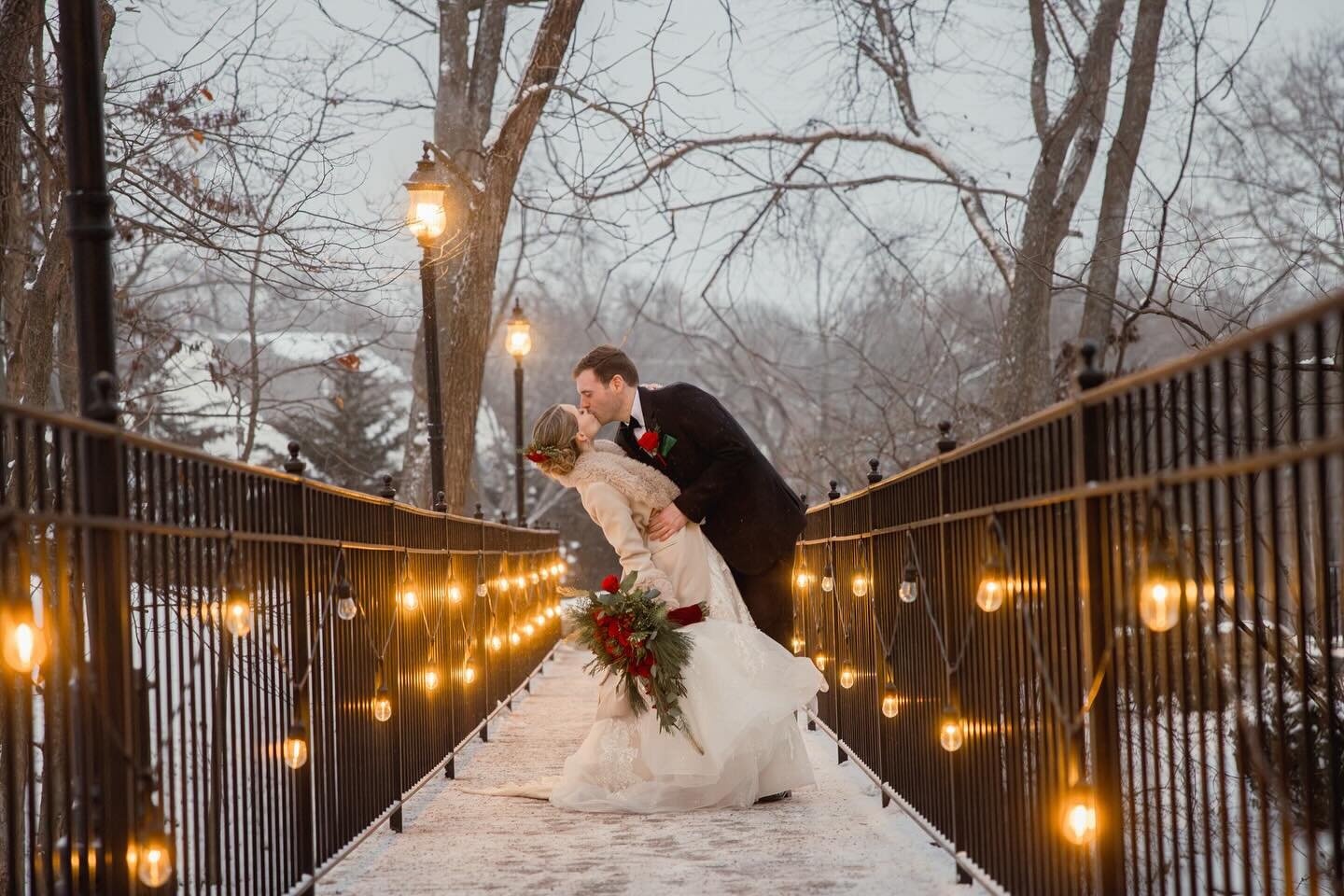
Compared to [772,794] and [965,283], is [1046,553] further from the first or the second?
[965,283]

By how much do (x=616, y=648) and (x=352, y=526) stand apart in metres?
1.56

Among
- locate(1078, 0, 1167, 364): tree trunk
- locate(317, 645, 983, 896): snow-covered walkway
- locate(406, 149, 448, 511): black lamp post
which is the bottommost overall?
locate(317, 645, 983, 896): snow-covered walkway

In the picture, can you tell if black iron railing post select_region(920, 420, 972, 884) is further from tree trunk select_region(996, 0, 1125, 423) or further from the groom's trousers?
tree trunk select_region(996, 0, 1125, 423)

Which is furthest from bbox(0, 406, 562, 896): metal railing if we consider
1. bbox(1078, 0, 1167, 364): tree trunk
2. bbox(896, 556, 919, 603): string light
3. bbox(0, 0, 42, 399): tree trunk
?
bbox(1078, 0, 1167, 364): tree trunk

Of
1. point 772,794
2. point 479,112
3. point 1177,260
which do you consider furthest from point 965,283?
point 772,794

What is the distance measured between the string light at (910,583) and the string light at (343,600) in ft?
7.25

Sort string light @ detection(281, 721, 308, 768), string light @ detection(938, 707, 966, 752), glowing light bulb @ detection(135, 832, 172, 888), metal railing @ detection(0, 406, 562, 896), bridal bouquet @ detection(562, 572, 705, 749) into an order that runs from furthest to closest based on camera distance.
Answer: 1. bridal bouquet @ detection(562, 572, 705, 749)
2. string light @ detection(938, 707, 966, 752)
3. string light @ detection(281, 721, 308, 768)
4. glowing light bulb @ detection(135, 832, 172, 888)
5. metal railing @ detection(0, 406, 562, 896)

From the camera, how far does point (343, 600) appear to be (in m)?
5.64

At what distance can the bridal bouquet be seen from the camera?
274 inches

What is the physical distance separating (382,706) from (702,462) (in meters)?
2.25

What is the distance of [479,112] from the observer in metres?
18.7

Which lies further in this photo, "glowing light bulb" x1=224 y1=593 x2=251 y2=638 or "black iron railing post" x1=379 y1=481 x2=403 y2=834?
"black iron railing post" x1=379 y1=481 x2=403 y2=834

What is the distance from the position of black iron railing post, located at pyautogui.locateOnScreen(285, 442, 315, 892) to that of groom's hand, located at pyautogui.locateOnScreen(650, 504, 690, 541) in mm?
2720

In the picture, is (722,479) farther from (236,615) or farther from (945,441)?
(236,615)
